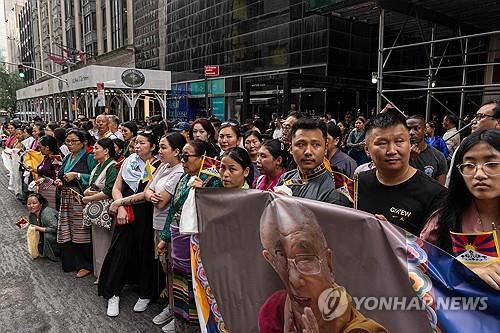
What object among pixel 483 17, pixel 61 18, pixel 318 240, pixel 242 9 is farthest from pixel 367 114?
pixel 61 18

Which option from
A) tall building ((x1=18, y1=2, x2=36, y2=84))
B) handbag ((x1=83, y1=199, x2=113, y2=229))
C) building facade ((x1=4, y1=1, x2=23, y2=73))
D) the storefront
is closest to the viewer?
handbag ((x1=83, y1=199, x2=113, y2=229))

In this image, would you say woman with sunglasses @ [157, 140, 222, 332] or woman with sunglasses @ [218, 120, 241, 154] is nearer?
woman with sunglasses @ [157, 140, 222, 332]

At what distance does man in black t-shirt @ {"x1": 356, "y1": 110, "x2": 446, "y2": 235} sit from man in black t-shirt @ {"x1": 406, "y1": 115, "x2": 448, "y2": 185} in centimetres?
155

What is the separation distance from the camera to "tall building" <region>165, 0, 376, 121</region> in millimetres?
16469

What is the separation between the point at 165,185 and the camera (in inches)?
139

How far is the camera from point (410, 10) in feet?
27.3

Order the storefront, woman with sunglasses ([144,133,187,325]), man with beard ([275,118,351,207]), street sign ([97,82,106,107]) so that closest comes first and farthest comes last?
man with beard ([275,118,351,207]), woman with sunglasses ([144,133,187,325]), street sign ([97,82,106,107]), the storefront

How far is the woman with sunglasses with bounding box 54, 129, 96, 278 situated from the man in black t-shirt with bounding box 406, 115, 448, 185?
3.86 metres

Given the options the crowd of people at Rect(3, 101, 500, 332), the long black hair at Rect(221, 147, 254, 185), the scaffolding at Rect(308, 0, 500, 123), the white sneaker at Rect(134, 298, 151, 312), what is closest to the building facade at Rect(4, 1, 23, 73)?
the scaffolding at Rect(308, 0, 500, 123)

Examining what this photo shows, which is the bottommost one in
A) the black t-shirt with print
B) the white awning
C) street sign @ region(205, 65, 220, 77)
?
the black t-shirt with print

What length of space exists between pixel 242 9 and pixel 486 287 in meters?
21.8

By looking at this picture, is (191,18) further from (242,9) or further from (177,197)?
(177,197)

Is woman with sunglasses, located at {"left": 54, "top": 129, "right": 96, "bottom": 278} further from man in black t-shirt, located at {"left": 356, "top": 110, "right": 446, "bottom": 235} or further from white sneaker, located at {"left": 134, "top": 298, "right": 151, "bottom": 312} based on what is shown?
man in black t-shirt, located at {"left": 356, "top": 110, "right": 446, "bottom": 235}

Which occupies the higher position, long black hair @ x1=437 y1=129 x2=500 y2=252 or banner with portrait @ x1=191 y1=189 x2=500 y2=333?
long black hair @ x1=437 y1=129 x2=500 y2=252
